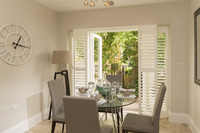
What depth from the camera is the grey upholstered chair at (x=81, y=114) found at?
1.79m

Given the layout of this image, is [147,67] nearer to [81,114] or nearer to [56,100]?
[56,100]

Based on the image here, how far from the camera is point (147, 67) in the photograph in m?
3.78

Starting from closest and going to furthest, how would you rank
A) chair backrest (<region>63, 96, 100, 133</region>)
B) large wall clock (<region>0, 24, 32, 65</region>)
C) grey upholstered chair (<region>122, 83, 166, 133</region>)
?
chair backrest (<region>63, 96, 100, 133</region>)
grey upholstered chair (<region>122, 83, 166, 133</region>)
large wall clock (<region>0, 24, 32, 65</region>)

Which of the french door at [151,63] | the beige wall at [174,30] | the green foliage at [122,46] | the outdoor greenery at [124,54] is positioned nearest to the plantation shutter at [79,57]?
the beige wall at [174,30]

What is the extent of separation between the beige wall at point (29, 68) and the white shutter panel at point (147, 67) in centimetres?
223

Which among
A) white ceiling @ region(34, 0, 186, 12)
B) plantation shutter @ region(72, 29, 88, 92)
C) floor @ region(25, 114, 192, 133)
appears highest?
white ceiling @ region(34, 0, 186, 12)

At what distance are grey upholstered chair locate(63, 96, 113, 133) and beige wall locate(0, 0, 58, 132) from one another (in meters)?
1.59

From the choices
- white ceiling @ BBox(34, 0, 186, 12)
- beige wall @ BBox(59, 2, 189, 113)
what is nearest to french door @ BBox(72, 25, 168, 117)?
beige wall @ BBox(59, 2, 189, 113)

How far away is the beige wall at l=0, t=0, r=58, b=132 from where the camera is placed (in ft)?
9.45

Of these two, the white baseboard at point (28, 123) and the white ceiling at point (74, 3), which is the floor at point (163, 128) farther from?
the white ceiling at point (74, 3)

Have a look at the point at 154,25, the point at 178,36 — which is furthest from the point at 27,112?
the point at 178,36

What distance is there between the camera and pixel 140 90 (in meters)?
3.83

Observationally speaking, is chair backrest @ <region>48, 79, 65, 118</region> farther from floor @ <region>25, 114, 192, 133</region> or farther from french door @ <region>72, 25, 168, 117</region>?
french door @ <region>72, 25, 168, 117</region>

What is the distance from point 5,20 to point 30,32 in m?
0.66
